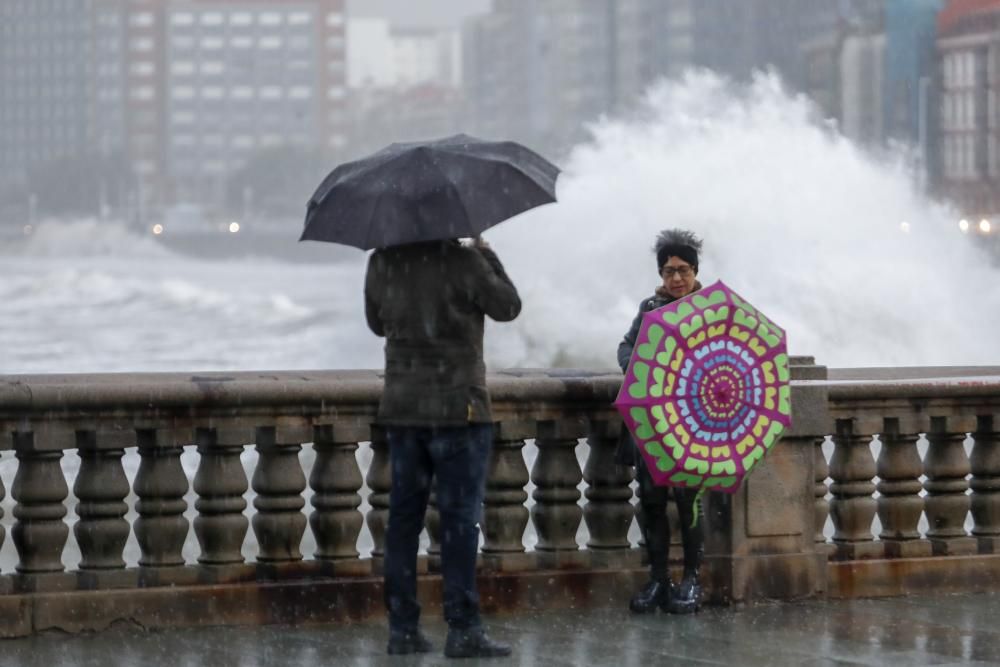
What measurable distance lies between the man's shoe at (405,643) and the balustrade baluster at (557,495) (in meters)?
1.07

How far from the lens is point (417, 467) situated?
707 cm

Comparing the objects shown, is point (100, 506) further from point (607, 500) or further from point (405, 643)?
point (607, 500)

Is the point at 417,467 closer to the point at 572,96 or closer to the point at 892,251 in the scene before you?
the point at 892,251

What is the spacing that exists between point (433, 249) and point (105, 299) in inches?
3422

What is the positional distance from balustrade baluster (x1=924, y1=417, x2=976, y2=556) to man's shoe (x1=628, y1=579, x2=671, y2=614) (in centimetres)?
136

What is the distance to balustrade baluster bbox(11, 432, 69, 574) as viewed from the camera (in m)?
7.42

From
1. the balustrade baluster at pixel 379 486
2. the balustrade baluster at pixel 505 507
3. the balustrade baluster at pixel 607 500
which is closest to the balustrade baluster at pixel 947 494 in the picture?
the balustrade baluster at pixel 607 500

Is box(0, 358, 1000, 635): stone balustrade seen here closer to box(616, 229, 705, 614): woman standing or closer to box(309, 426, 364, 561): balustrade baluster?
box(309, 426, 364, 561): balustrade baluster

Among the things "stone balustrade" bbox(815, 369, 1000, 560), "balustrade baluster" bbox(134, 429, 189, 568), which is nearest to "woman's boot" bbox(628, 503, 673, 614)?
"stone balustrade" bbox(815, 369, 1000, 560)

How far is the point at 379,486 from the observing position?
309 inches

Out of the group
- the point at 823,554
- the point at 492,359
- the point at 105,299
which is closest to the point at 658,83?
the point at 105,299

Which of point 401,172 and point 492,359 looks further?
point 492,359

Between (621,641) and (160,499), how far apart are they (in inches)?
65.9

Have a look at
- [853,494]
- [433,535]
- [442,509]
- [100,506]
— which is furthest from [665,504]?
[100,506]
